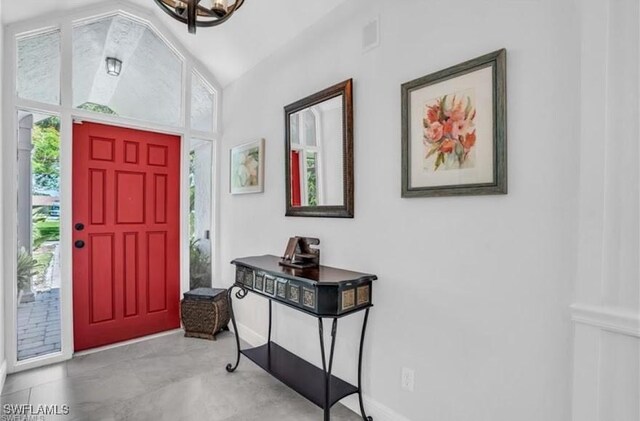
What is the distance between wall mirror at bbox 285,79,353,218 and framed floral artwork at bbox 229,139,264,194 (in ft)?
1.39

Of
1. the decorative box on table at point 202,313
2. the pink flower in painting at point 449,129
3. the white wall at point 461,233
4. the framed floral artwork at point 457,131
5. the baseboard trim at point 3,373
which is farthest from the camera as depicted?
the decorative box on table at point 202,313

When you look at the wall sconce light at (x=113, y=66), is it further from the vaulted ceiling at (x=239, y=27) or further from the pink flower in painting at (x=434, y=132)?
the pink flower in painting at (x=434, y=132)

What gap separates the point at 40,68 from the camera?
8.79ft

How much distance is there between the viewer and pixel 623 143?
1.13 m

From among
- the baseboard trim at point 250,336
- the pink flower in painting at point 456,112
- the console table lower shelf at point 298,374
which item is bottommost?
the baseboard trim at point 250,336

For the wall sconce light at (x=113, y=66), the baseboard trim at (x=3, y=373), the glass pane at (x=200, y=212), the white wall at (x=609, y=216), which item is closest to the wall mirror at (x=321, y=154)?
the white wall at (x=609, y=216)

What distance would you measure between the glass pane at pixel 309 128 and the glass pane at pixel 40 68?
212 cm

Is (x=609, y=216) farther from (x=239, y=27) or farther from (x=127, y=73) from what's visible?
(x=127, y=73)

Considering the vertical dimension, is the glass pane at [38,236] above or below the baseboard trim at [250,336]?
above

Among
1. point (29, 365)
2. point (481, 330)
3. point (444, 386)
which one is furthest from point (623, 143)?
point (29, 365)

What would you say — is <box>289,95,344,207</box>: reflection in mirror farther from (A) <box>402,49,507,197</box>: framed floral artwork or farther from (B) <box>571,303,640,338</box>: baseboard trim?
(B) <box>571,303,640,338</box>: baseboard trim

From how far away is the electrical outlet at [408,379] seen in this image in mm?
1776

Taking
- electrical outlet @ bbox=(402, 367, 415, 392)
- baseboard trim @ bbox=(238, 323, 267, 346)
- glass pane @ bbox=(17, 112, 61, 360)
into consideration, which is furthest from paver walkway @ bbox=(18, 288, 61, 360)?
A: electrical outlet @ bbox=(402, 367, 415, 392)

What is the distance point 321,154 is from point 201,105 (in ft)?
6.38
